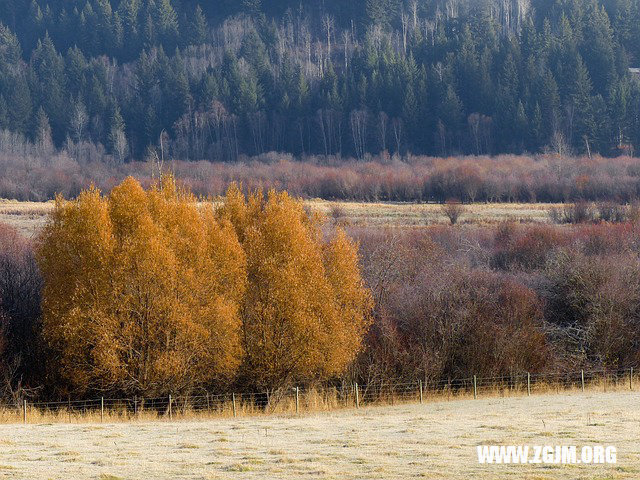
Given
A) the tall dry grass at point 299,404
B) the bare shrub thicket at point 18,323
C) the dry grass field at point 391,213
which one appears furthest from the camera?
the dry grass field at point 391,213

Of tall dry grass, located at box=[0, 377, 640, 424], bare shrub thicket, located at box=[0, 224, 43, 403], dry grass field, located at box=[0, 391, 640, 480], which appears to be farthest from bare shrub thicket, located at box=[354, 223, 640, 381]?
bare shrub thicket, located at box=[0, 224, 43, 403]

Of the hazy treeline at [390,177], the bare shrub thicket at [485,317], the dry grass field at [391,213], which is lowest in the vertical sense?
the bare shrub thicket at [485,317]

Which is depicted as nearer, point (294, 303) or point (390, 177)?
point (294, 303)

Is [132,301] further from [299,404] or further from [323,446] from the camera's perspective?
[323,446]

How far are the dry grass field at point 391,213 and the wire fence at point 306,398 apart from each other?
37.6 meters

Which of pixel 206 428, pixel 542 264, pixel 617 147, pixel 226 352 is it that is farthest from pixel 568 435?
pixel 617 147

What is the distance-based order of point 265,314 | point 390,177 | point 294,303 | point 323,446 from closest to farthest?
1. point 323,446
2. point 294,303
3. point 265,314
4. point 390,177

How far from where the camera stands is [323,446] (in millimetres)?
25781

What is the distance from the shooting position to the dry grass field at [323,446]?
2148 cm

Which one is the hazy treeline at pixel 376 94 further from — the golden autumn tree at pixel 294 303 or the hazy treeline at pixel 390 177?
the golden autumn tree at pixel 294 303

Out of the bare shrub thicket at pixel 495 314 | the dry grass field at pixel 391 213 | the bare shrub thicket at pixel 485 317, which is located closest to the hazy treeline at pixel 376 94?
the dry grass field at pixel 391 213

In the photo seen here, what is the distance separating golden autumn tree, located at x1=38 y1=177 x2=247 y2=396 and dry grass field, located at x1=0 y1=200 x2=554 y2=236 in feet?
121

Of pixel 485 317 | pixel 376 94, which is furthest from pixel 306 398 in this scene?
pixel 376 94

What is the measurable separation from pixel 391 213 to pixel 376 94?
191 ft
